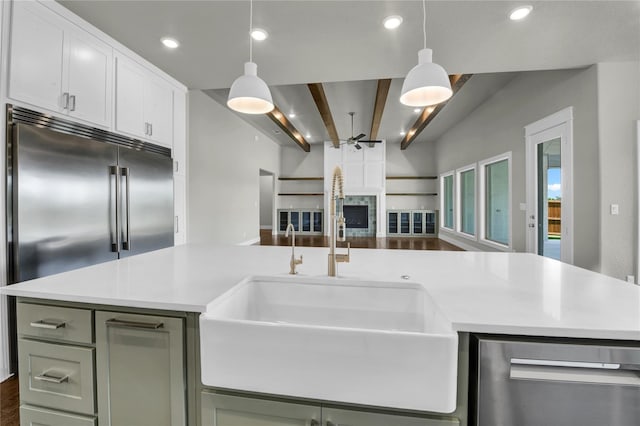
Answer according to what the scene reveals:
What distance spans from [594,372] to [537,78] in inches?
179

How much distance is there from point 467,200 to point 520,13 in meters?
5.09

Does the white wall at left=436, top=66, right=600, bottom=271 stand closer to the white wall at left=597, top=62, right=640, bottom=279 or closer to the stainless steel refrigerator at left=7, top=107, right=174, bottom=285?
the white wall at left=597, top=62, right=640, bottom=279

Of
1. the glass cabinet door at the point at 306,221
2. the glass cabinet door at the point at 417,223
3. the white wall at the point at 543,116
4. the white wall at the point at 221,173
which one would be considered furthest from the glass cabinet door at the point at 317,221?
the white wall at the point at 543,116

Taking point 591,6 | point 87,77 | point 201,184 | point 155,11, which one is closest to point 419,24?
point 591,6

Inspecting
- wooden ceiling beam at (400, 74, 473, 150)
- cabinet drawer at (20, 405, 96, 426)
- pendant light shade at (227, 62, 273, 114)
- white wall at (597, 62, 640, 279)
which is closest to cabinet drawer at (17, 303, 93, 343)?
cabinet drawer at (20, 405, 96, 426)

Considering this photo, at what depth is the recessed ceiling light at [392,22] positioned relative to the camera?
245cm

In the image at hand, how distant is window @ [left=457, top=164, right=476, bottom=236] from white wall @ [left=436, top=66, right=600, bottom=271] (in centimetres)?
58

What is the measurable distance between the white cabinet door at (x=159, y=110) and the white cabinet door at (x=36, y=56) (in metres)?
0.96

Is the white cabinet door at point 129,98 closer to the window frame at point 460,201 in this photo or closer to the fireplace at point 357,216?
the window frame at point 460,201

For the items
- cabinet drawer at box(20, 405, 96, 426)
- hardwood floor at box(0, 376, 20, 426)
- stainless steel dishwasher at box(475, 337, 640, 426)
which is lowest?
hardwood floor at box(0, 376, 20, 426)

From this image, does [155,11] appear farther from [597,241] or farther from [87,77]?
[597,241]

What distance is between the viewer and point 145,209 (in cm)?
300

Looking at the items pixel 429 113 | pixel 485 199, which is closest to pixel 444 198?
pixel 485 199

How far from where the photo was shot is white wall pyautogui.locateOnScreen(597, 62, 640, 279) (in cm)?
315
